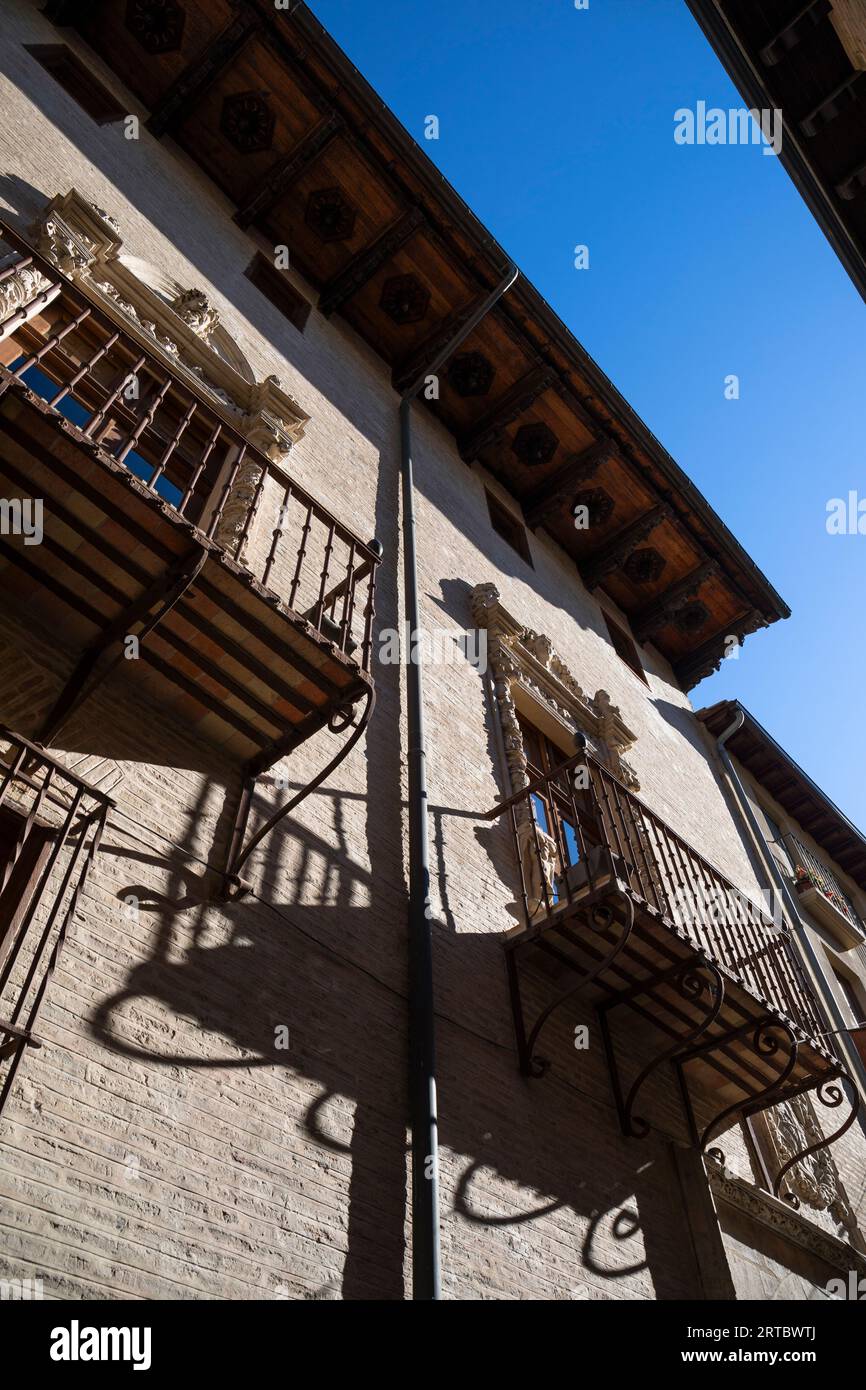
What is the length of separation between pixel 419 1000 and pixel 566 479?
30.7ft

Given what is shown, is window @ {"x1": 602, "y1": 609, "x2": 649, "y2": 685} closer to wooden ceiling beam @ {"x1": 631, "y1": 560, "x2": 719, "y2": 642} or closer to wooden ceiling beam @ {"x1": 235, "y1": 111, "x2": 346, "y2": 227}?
wooden ceiling beam @ {"x1": 631, "y1": 560, "x2": 719, "y2": 642}

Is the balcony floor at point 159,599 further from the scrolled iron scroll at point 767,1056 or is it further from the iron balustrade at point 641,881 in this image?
the scrolled iron scroll at point 767,1056

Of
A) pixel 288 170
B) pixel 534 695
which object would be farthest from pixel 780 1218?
pixel 288 170

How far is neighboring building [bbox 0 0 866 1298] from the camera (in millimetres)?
4383

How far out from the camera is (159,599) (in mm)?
5145

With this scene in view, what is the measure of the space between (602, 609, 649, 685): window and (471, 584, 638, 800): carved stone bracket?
9.04 feet

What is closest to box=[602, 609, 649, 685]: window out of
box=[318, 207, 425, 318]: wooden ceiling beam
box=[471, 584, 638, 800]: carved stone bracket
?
box=[471, 584, 638, 800]: carved stone bracket

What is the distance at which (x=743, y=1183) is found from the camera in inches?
299

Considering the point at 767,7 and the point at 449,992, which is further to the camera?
the point at 767,7

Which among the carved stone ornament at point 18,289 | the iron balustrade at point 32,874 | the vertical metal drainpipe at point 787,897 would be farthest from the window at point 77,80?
the vertical metal drainpipe at point 787,897
